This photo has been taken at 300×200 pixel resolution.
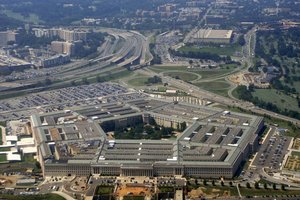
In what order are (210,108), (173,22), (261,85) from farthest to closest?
(173,22) → (261,85) → (210,108)

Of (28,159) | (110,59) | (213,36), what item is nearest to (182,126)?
(28,159)

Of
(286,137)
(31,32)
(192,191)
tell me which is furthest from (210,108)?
(31,32)

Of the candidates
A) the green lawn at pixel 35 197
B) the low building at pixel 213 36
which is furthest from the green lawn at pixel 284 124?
the low building at pixel 213 36

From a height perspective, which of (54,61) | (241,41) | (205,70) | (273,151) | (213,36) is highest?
(213,36)

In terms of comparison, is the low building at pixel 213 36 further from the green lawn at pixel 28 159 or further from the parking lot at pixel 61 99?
the green lawn at pixel 28 159

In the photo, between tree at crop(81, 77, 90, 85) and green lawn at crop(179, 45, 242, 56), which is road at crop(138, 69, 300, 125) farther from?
green lawn at crop(179, 45, 242, 56)

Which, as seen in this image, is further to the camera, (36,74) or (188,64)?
(188,64)

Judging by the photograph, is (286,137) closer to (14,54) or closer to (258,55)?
(258,55)

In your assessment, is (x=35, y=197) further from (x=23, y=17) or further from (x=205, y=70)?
(x=23, y=17)

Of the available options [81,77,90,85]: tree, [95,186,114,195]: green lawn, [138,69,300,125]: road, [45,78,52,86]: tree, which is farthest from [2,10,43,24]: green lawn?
[95,186,114,195]: green lawn
